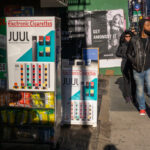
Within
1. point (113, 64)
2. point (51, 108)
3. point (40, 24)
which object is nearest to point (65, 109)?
point (51, 108)

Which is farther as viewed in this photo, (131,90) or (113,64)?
(113,64)

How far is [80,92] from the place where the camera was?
17.1 ft

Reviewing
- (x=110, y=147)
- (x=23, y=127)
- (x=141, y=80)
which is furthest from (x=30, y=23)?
(x=141, y=80)

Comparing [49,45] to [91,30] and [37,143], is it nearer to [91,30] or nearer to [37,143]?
[37,143]

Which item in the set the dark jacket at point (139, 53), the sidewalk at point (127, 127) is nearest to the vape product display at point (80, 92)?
the sidewalk at point (127, 127)

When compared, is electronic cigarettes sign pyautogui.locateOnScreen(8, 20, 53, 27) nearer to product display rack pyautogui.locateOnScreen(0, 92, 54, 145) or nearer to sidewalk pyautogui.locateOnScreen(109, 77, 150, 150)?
product display rack pyautogui.locateOnScreen(0, 92, 54, 145)

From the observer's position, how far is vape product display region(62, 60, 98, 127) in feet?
16.8

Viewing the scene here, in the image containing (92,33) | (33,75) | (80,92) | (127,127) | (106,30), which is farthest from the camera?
(92,33)

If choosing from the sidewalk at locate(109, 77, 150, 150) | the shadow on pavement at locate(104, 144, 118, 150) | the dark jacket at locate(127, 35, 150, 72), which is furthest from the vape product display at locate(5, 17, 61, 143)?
the dark jacket at locate(127, 35, 150, 72)

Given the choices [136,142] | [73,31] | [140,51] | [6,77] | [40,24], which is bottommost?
[136,142]

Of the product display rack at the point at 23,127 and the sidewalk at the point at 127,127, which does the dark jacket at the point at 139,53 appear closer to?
the sidewalk at the point at 127,127

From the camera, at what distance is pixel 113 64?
12570mm

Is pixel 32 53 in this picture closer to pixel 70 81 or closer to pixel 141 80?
pixel 70 81

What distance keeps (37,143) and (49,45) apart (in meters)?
1.60
